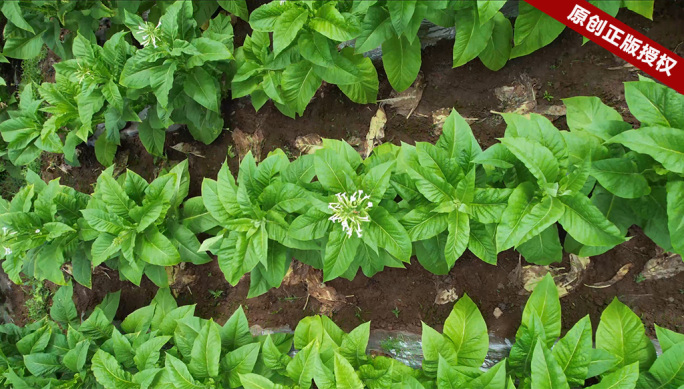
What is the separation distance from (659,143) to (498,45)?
51.2 inches

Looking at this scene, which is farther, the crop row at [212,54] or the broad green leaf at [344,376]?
the crop row at [212,54]

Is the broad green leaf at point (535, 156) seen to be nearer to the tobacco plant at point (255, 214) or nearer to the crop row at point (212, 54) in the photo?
the crop row at point (212, 54)

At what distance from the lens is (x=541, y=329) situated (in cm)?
251

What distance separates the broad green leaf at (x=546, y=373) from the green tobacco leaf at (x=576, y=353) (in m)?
0.16

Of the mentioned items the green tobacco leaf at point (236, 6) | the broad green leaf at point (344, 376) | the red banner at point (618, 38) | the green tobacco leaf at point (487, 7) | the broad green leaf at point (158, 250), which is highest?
the red banner at point (618, 38)

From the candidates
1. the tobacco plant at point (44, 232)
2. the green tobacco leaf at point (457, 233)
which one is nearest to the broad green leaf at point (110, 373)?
the tobacco plant at point (44, 232)

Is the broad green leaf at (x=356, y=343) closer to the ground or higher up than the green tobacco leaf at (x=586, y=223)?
closer to the ground

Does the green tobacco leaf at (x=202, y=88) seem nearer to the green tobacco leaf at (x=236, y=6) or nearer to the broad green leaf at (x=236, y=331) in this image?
the green tobacco leaf at (x=236, y=6)

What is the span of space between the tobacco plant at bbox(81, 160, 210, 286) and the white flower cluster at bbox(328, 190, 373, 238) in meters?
1.30

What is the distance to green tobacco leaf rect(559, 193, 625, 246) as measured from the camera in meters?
2.23

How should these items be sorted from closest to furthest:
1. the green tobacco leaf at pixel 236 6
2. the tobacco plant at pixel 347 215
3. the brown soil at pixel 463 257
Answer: the tobacco plant at pixel 347 215 → the brown soil at pixel 463 257 → the green tobacco leaf at pixel 236 6

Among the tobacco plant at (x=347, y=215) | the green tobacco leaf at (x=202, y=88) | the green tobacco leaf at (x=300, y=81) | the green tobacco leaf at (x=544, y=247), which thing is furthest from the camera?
the green tobacco leaf at (x=202, y=88)

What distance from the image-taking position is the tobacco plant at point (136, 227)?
10.5 feet

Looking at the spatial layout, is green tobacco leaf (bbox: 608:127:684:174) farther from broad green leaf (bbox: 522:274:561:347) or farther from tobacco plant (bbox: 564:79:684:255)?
broad green leaf (bbox: 522:274:561:347)
